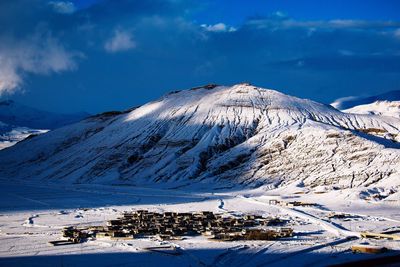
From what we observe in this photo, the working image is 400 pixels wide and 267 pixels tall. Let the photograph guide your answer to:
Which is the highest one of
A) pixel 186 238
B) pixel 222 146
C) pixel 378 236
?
pixel 222 146

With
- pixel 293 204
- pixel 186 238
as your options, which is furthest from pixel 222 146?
pixel 186 238

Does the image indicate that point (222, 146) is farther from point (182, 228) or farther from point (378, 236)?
point (378, 236)

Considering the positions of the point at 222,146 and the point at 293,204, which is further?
the point at 222,146

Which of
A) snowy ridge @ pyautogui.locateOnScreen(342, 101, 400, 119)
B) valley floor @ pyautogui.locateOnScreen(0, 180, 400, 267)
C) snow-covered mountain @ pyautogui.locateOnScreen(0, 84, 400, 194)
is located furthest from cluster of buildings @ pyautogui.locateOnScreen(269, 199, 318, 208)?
snowy ridge @ pyautogui.locateOnScreen(342, 101, 400, 119)

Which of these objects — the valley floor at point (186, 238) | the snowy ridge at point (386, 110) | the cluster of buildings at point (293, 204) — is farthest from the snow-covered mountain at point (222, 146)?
the snowy ridge at point (386, 110)

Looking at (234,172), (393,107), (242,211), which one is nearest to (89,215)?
(242,211)

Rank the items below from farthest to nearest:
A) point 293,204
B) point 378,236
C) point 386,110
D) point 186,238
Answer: point 386,110
point 293,204
point 378,236
point 186,238

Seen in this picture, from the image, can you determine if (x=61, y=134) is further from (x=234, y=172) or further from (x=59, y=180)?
(x=234, y=172)

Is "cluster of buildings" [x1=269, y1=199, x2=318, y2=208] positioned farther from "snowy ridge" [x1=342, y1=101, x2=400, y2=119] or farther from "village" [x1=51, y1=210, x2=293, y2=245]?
"snowy ridge" [x1=342, y1=101, x2=400, y2=119]
